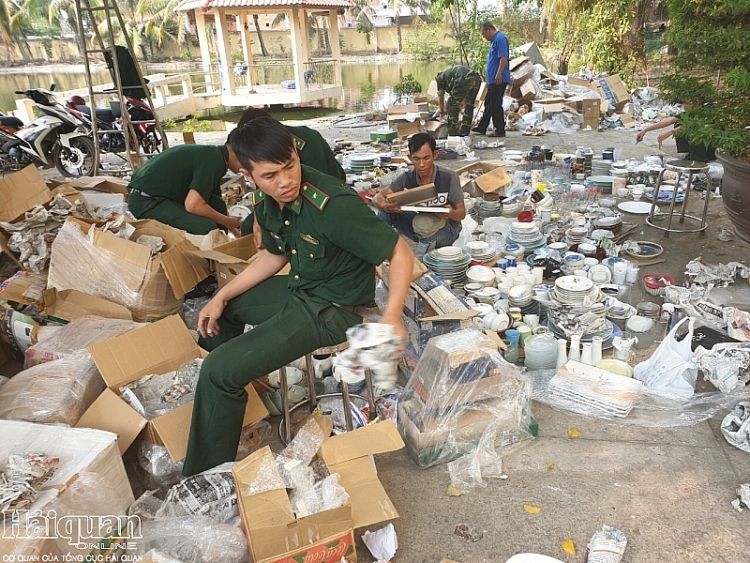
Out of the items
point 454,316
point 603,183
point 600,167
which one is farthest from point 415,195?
point 600,167

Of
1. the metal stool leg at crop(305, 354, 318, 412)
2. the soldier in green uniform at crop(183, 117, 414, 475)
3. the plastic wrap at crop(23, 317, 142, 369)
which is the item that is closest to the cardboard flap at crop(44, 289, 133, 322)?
the plastic wrap at crop(23, 317, 142, 369)

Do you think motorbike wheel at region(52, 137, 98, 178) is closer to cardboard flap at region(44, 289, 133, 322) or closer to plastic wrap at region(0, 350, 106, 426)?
cardboard flap at region(44, 289, 133, 322)

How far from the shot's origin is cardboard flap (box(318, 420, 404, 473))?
200cm

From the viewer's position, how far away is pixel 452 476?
2.19 metres

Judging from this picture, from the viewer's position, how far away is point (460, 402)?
230 centimetres

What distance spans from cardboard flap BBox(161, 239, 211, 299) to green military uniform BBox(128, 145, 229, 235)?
20.8 inches

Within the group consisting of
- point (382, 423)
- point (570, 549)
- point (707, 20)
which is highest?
point (707, 20)

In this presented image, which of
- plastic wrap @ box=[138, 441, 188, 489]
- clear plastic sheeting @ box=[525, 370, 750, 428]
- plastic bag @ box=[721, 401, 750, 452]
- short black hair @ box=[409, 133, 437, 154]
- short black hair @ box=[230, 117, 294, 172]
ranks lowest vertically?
clear plastic sheeting @ box=[525, 370, 750, 428]

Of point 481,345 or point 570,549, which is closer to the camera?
point 570,549

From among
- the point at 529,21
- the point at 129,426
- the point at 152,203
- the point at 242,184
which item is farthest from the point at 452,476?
the point at 529,21

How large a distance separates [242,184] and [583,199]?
3.59m

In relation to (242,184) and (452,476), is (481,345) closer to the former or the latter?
(452,476)

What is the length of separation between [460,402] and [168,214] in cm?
249

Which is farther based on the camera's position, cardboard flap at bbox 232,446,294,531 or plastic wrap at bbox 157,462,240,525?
plastic wrap at bbox 157,462,240,525
